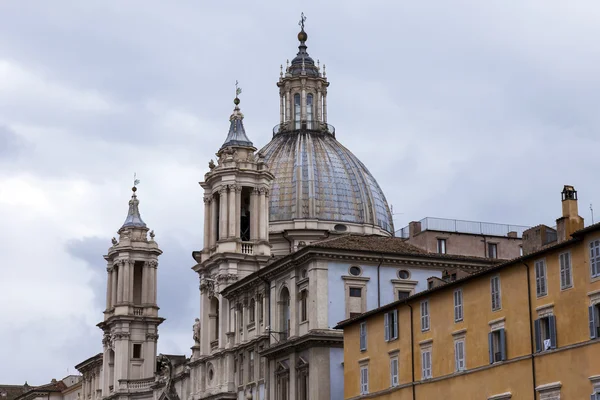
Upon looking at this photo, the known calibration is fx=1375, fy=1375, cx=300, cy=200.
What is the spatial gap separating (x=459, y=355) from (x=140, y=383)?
197 ft

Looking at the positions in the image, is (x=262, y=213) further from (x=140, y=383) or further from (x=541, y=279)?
(x=541, y=279)

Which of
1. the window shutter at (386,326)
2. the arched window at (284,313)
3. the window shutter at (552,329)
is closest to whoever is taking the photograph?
the window shutter at (552,329)

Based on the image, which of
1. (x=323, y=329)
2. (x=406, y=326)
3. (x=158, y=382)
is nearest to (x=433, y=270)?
(x=323, y=329)

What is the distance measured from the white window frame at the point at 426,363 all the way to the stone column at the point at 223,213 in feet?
110

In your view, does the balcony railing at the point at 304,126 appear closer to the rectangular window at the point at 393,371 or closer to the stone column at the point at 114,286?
the stone column at the point at 114,286

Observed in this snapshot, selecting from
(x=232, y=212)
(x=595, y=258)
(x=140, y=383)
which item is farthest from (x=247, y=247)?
(x=595, y=258)

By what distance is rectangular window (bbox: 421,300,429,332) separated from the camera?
60.3 meters

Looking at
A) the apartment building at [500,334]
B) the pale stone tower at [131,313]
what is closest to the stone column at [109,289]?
the pale stone tower at [131,313]

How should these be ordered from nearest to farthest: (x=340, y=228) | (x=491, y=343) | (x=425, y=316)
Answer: (x=491, y=343) → (x=425, y=316) → (x=340, y=228)

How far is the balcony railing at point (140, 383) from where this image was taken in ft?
370

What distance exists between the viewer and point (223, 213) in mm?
92312

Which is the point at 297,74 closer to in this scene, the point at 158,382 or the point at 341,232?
the point at 341,232

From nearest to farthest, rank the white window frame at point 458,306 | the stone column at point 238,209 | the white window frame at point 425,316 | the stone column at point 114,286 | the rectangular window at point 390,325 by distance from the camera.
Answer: the white window frame at point 458,306 → the white window frame at point 425,316 → the rectangular window at point 390,325 → the stone column at point 238,209 → the stone column at point 114,286

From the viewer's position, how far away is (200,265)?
94.1 m
